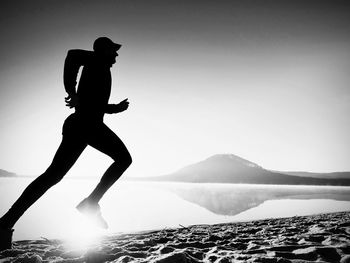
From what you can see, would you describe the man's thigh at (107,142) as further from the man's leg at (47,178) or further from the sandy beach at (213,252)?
the sandy beach at (213,252)

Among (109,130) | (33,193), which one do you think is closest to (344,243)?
(109,130)

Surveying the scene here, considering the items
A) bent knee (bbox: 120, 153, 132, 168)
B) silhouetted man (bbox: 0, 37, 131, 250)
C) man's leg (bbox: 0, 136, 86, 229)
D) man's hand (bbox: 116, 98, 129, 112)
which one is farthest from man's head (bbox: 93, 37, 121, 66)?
bent knee (bbox: 120, 153, 132, 168)

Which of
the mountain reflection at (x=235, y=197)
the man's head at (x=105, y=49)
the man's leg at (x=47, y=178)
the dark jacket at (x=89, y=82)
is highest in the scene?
the man's head at (x=105, y=49)

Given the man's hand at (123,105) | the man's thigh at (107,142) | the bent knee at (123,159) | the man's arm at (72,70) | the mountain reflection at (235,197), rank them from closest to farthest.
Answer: the man's arm at (72,70) < the man's thigh at (107,142) < the bent knee at (123,159) < the man's hand at (123,105) < the mountain reflection at (235,197)

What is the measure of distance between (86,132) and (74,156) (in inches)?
12.3

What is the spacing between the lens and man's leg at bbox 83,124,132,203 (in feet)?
9.36

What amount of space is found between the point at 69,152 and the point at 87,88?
0.77 m

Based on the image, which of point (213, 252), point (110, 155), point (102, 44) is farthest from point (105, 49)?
point (213, 252)

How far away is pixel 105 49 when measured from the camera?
9.91 feet

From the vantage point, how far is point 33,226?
6.83 meters

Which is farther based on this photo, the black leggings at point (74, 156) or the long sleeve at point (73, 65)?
the long sleeve at point (73, 65)

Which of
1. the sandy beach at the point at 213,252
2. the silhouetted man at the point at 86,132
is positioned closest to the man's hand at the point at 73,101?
the silhouetted man at the point at 86,132

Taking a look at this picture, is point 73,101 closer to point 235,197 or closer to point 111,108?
point 111,108

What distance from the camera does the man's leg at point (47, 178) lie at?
260 centimetres
